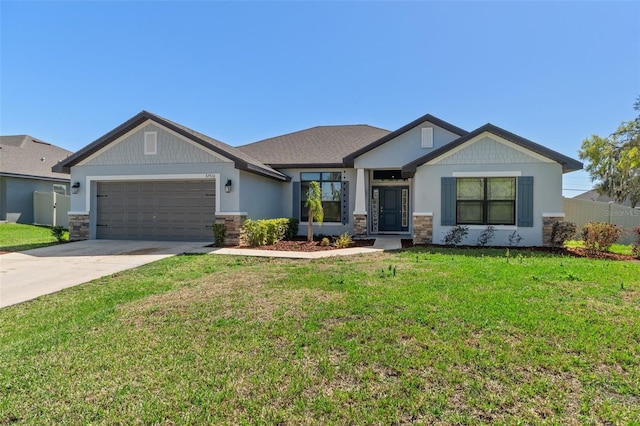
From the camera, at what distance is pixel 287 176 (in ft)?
49.8

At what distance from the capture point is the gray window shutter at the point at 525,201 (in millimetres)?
10953

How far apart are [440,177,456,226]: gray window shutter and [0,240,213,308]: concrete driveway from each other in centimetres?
768

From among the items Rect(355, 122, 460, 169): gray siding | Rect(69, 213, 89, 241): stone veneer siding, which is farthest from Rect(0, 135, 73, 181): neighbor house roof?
Rect(355, 122, 460, 169): gray siding

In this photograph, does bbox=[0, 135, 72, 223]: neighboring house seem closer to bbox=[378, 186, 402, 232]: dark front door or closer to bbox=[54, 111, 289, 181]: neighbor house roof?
bbox=[54, 111, 289, 181]: neighbor house roof

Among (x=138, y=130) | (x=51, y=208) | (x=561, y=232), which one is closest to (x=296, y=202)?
(x=138, y=130)

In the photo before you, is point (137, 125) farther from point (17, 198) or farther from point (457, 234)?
point (457, 234)

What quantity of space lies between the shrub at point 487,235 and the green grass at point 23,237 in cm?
1464

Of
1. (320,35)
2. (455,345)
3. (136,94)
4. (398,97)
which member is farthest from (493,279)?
(136,94)

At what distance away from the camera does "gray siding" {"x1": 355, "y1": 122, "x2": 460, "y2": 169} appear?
13.5 meters

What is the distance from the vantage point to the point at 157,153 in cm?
1232

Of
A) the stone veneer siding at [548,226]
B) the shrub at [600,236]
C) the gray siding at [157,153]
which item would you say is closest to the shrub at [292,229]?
the gray siding at [157,153]

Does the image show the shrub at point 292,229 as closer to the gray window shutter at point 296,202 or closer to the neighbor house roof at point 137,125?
the gray window shutter at point 296,202

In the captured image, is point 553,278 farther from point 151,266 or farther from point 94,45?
point 94,45

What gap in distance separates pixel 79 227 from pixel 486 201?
1462cm
